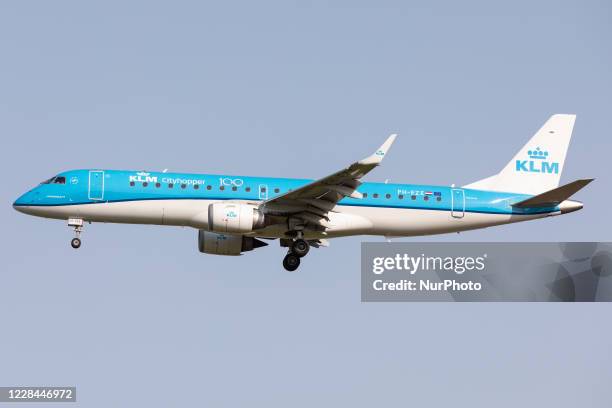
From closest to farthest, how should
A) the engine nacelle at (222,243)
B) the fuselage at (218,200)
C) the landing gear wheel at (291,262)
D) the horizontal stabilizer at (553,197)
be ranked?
1. the fuselage at (218,200)
2. the horizontal stabilizer at (553,197)
3. the landing gear wheel at (291,262)
4. the engine nacelle at (222,243)

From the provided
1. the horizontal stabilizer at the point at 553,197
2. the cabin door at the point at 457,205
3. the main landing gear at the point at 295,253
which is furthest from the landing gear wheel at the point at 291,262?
the horizontal stabilizer at the point at 553,197

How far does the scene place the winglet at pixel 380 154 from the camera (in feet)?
157

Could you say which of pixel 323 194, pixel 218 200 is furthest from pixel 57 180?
pixel 323 194

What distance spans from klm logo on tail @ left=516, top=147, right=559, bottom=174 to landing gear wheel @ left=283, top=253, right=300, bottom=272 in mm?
10653

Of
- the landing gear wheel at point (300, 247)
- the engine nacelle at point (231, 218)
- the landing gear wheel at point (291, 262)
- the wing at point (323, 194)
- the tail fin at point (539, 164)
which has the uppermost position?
the tail fin at point (539, 164)

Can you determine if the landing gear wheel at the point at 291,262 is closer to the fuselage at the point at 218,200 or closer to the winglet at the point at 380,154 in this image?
the fuselage at the point at 218,200

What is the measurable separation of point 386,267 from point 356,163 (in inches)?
323

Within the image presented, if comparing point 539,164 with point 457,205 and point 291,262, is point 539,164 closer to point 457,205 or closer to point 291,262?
point 457,205

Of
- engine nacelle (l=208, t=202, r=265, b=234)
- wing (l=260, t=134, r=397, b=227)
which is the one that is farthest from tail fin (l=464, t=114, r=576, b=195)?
engine nacelle (l=208, t=202, r=265, b=234)

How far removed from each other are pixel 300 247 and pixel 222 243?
11.4 feet

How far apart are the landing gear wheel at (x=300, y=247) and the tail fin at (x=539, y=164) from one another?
751 cm

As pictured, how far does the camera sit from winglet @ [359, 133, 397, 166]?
47725mm

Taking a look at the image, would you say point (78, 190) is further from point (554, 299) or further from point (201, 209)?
point (554, 299)

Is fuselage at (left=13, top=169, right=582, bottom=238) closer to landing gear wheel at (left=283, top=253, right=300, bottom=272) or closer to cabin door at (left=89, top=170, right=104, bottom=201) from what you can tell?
cabin door at (left=89, top=170, right=104, bottom=201)
